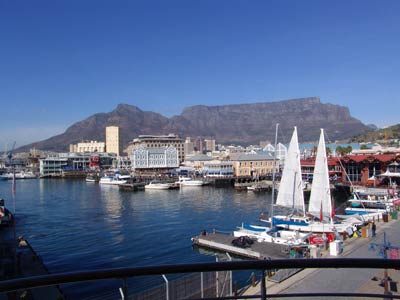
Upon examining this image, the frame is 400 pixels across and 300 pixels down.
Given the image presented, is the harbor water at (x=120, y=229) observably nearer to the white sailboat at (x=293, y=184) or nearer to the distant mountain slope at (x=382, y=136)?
the white sailboat at (x=293, y=184)

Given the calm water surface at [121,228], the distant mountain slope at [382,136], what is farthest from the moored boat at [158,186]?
the distant mountain slope at [382,136]

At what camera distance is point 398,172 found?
50.9 meters

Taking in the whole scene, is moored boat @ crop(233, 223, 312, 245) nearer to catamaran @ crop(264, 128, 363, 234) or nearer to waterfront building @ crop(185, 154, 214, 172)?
catamaran @ crop(264, 128, 363, 234)

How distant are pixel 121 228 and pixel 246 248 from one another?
12.3 m

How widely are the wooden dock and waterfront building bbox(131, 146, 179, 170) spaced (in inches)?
2981

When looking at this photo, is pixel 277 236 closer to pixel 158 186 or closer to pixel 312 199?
pixel 312 199

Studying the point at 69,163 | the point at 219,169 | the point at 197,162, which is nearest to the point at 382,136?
the point at 197,162

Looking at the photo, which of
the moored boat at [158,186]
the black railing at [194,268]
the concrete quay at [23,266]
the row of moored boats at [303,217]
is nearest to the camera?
the black railing at [194,268]

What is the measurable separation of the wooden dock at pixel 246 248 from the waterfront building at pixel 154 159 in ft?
248

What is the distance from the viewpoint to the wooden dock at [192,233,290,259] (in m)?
19.2

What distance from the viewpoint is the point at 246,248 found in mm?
20312

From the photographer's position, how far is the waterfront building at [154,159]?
9819cm

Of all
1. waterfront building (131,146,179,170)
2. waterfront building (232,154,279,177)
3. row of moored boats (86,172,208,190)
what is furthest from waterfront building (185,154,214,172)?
row of moored boats (86,172,208,190)

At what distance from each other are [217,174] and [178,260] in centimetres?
5933
